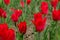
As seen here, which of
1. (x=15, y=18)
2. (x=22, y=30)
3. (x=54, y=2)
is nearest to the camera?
(x=22, y=30)

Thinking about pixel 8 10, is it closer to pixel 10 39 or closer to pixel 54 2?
pixel 54 2

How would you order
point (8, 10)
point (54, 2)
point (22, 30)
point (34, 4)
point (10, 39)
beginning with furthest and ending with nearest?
1. point (34, 4)
2. point (8, 10)
3. point (54, 2)
4. point (22, 30)
5. point (10, 39)

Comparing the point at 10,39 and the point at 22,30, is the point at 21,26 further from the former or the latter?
the point at 10,39

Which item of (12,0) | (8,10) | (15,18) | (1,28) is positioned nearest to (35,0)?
(12,0)

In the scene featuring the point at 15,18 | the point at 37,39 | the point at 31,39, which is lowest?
the point at 31,39

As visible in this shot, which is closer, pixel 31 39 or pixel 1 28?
pixel 1 28

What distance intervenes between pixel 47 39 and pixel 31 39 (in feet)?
2.63

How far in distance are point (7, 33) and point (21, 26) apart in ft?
1.45

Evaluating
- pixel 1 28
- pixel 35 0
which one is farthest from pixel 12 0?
pixel 1 28

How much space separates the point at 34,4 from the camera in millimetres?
4078

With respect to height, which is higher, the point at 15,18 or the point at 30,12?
the point at 15,18

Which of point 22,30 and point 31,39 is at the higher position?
point 22,30

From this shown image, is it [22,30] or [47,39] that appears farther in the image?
[47,39]

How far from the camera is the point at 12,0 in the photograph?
13.8 feet
